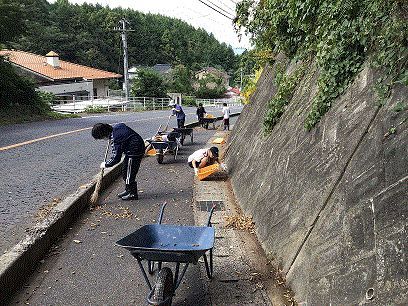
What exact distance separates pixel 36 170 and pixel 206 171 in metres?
4.03

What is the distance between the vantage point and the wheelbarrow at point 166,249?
3554 millimetres

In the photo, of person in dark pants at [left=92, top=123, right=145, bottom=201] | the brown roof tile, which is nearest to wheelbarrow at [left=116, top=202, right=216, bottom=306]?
person in dark pants at [left=92, top=123, right=145, bottom=201]

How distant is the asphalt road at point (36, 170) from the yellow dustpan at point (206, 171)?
8.37 feet

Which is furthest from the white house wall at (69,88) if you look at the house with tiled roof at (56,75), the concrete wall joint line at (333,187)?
the concrete wall joint line at (333,187)

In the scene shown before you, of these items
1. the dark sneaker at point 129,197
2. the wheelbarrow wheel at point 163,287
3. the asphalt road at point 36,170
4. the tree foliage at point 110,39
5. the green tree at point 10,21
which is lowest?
the dark sneaker at point 129,197

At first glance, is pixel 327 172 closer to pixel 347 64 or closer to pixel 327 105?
pixel 327 105

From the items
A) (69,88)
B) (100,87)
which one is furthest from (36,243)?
(100,87)

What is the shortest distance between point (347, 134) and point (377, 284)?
1.64 m

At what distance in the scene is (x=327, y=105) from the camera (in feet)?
15.2

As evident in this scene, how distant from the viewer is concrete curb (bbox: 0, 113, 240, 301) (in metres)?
4.13

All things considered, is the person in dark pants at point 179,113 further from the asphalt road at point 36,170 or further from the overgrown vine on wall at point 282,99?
the overgrown vine on wall at point 282,99

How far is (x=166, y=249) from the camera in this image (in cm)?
351

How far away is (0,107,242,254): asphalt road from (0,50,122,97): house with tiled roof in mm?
22305

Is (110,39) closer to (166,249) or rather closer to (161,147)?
(161,147)
